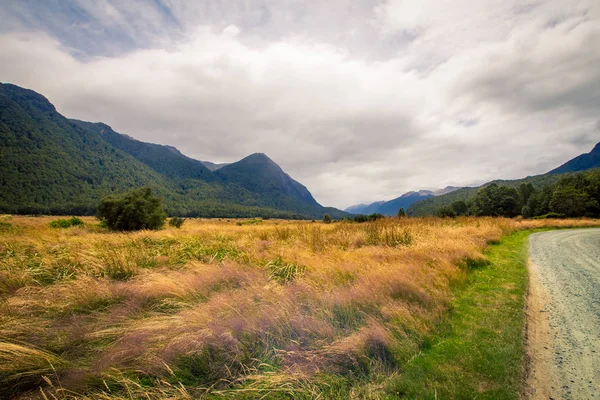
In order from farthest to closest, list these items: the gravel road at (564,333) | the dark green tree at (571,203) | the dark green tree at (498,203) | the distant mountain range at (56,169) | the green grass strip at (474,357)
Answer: the distant mountain range at (56,169) → the dark green tree at (498,203) → the dark green tree at (571,203) → the gravel road at (564,333) → the green grass strip at (474,357)

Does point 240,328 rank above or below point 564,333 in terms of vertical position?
above

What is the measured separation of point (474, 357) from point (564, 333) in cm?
218

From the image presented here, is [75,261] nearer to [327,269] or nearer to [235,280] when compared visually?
[235,280]

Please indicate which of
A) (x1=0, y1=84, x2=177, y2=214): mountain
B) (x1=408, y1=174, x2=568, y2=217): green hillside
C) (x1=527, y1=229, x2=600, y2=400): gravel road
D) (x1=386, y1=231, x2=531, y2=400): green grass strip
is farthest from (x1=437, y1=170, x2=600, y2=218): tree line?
(x1=0, y1=84, x2=177, y2=214): mountain

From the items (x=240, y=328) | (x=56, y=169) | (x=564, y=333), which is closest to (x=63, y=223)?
(x=240, y=328)

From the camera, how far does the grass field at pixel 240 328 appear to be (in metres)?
2.62

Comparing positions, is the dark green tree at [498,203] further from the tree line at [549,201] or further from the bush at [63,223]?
the bush at [63,223]

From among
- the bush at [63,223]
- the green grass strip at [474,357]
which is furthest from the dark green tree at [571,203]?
the bush at [63,223]

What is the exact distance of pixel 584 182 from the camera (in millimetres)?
47594

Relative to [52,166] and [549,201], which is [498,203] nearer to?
[549,201]

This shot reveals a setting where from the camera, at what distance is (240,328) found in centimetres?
346

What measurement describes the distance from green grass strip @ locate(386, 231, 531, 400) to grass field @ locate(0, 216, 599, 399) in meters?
0.02

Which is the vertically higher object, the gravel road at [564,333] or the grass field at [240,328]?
the grass field at [240,328]

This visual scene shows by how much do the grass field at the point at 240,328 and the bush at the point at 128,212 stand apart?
15820mm
